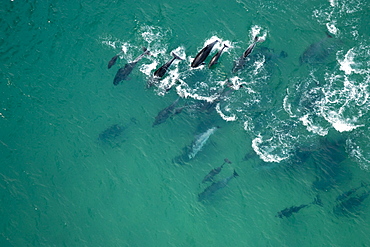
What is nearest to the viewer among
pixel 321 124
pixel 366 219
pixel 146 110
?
pixel 366 219

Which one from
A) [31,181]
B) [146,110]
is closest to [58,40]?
[146,110]

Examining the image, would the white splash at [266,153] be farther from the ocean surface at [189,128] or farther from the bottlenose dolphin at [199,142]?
the bottlenose dolphin at [199,142]

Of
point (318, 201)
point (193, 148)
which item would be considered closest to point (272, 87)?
point (193, 148)

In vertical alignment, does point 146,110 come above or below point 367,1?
below

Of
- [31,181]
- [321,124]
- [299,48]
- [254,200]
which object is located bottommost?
[31,181]

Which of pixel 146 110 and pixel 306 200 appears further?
pixel 146 110

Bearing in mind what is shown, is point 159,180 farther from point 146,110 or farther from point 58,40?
→ point 58,40

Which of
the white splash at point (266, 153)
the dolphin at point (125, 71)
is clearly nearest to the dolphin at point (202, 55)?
the dolphin at point (125, 71)
